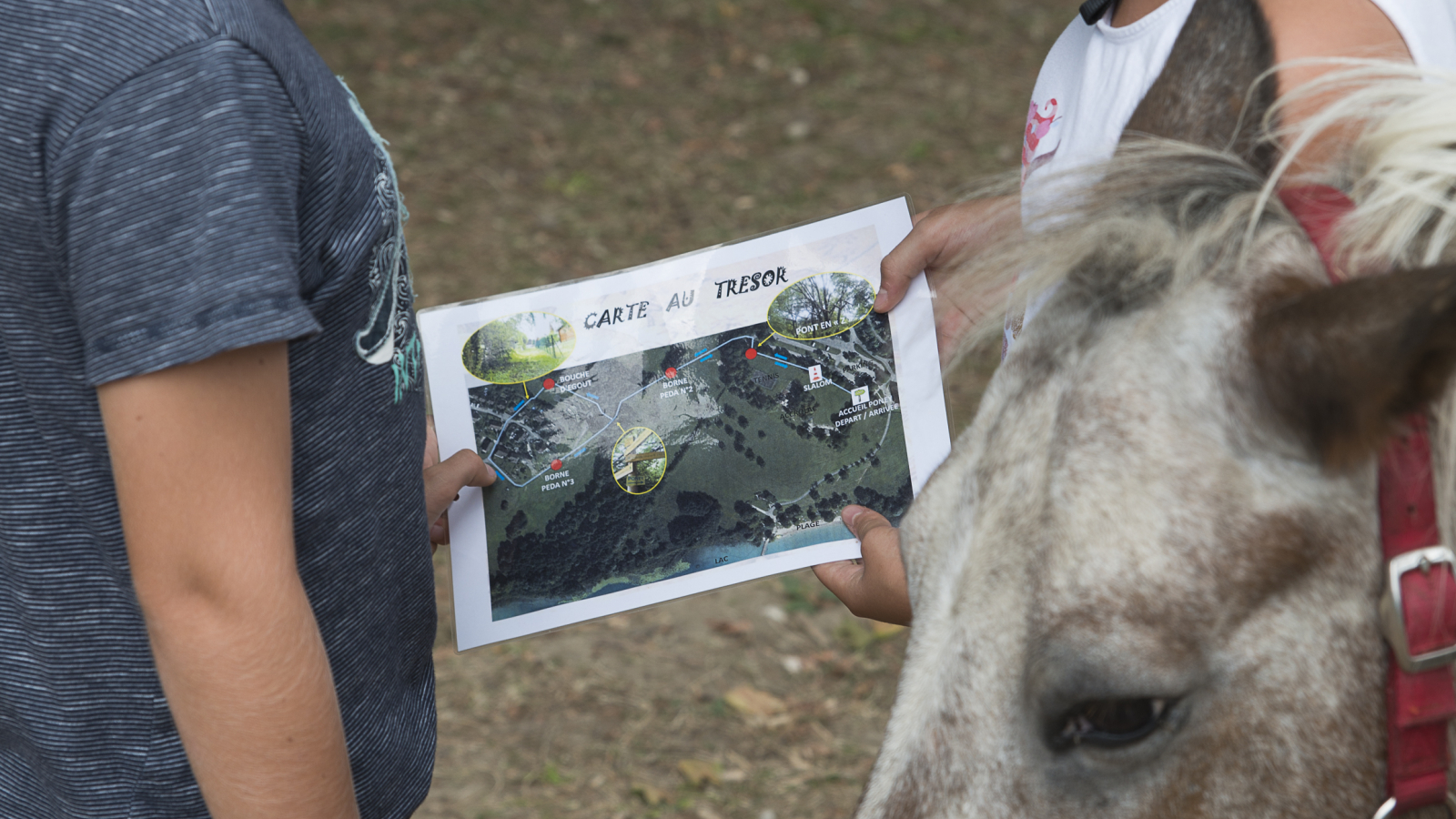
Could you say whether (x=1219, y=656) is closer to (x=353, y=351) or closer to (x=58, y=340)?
(x=353, y=351)

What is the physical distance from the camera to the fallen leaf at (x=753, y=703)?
3438 millimetres

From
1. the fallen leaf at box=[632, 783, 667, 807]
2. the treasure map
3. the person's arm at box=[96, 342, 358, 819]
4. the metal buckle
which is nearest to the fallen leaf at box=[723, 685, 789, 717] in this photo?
the fallen leaf at box=[632, 783, 667, 807]

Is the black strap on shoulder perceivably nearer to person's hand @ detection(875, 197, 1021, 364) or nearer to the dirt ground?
person's hand @ detection(875, 197, 1021, 364)

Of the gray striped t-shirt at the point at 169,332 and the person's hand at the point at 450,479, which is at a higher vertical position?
the gray striped t-shirt at the point at 169,332

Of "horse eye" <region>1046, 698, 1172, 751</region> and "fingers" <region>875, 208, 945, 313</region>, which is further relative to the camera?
"fingers" <region>875, 208, 945, 313</region>

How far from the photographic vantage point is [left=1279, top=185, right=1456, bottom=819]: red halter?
3.09ft

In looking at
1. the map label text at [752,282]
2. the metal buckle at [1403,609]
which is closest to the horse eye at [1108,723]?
the metal buckle at [1403,609]

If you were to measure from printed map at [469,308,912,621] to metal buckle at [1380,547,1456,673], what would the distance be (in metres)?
0.83

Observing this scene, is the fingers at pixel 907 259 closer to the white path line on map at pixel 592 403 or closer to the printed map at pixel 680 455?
the printed map at pixel 680 455

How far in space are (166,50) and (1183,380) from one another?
36.1 inches

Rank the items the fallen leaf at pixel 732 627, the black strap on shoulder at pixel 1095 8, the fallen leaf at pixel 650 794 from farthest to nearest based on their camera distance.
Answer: the fallen leaf at pixel 732 627 → the fallen leaf at pixel 650 794 → the black strap on shoulder at pixel 1095 8

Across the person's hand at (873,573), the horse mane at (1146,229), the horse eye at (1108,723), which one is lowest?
the person's hand at (873,573)

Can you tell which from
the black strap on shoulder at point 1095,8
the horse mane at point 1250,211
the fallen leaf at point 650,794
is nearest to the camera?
the horse mane at point 1250,211

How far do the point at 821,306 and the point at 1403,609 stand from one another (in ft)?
3.09
